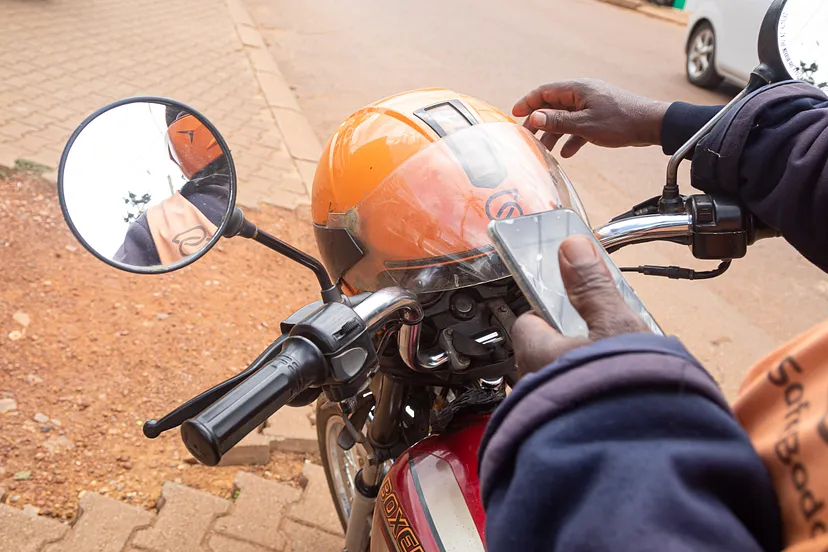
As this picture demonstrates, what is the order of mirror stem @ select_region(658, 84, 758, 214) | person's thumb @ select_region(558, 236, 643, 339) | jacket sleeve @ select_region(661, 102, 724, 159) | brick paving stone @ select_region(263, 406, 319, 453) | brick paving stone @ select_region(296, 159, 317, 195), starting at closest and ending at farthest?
person's thumb @ select_region(558, 236, 643, 339)
mirror stem @ select_region(658, 84, 758, 214)
jacket sleeve @ select_region(661, 102, 724, 159)
brick paving stone @ select_region(263, 406, 319, 453)
brick paving stone @ select_region(296, 159, 317, 195)

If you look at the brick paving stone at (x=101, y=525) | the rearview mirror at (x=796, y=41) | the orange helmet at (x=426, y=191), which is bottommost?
the brick paving stone at (x=101, y=525)

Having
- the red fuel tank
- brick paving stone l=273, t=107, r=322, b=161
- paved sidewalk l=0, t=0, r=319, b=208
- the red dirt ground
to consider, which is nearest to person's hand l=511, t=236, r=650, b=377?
the red fuel tank

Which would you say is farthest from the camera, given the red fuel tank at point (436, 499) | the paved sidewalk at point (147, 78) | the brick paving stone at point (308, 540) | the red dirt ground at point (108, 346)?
the paved sidewalk at point (147, 78)

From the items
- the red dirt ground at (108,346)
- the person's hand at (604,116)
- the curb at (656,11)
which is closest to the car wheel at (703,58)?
the curb at (656,11)

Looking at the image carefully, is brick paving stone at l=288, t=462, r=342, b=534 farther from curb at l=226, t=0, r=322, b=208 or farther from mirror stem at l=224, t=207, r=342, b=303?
curb at l=226, t=0, r=322, b=208

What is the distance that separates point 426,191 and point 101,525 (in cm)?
175

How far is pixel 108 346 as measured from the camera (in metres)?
3.09

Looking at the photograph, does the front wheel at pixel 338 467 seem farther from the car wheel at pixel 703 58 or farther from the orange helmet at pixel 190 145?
the car wheel at pixel 703 58

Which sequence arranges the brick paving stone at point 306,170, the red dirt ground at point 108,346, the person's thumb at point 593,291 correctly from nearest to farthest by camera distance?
the person's thumb at point 593,291
the red dirt ground at point 108,346
the brick paving stone at point 306,170

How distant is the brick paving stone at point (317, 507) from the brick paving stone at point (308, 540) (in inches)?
1.0

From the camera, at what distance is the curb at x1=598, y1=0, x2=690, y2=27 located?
1155 centimetres

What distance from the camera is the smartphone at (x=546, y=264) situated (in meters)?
0.90

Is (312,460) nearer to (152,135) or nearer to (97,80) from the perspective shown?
(152,135)

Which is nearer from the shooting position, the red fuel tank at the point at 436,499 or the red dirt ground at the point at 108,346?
the red fuel tank at the point at 436,499
